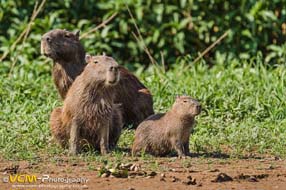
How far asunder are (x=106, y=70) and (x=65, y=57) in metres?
1.45

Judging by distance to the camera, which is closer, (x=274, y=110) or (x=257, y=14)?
(x=274, y=110)

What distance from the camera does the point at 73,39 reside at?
31.4ft

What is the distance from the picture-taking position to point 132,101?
1012cm

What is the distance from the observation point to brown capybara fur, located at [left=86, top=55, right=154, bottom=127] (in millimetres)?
10070

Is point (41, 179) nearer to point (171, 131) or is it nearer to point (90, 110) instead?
point (90, 110)

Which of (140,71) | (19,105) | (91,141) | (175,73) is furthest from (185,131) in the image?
(140,71)

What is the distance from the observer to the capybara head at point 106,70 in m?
8.15

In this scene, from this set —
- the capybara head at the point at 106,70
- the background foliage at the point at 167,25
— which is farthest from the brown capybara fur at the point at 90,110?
the background foliage at the point at 167,25

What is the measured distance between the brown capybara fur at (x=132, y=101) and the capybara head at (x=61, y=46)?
70cm

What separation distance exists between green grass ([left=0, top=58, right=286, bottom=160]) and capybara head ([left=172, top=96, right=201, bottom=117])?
2.03ft

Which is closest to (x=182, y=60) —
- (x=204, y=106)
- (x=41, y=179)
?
(x=204, y=106)

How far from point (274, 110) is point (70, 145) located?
2.73m

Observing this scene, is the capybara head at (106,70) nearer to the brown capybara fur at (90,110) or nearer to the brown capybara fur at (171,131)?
the brown capybara fur at (90,110)

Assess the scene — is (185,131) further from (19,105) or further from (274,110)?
(19,105)
